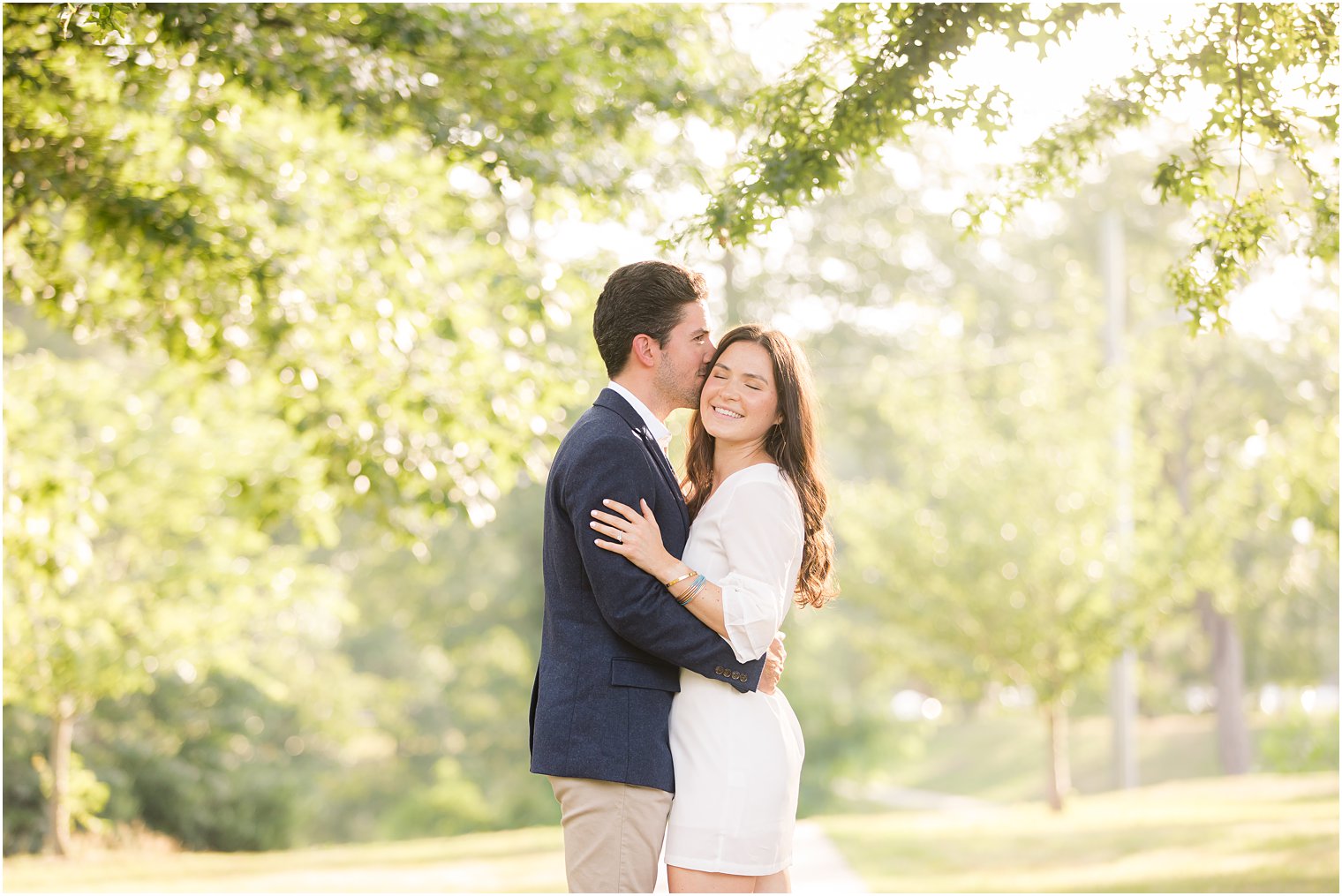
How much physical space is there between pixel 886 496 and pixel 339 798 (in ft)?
42.0

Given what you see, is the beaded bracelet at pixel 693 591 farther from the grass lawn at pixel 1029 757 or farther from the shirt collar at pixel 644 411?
the grass lawn at pixel 1029 757

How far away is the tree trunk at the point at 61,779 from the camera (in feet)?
36.2

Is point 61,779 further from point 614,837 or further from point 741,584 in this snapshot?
point 741,584

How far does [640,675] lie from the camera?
333 cm

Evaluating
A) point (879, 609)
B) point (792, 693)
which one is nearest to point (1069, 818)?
point (879, 609)

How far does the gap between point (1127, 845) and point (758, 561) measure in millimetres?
7724

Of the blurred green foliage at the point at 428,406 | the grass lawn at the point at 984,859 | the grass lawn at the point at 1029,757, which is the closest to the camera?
the blurred green foliage at the point at 428,406

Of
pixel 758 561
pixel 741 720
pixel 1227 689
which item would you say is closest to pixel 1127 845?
pixel 741 720

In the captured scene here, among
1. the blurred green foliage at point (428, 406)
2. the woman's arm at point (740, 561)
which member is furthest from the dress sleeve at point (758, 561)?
the blurred green foliage at point (428, 406)

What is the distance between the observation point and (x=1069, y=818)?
A: 1220 centimetres

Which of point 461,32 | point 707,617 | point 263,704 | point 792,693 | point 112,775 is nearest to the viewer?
point 707,617

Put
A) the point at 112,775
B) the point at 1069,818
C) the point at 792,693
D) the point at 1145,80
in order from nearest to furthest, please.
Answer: the point at 1145,80 < the point at 1069,818 < the point at 112,775 < the point at 792,693

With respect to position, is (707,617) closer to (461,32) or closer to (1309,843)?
(461,32)

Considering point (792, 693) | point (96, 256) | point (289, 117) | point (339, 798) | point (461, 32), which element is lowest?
point (339, 798)
